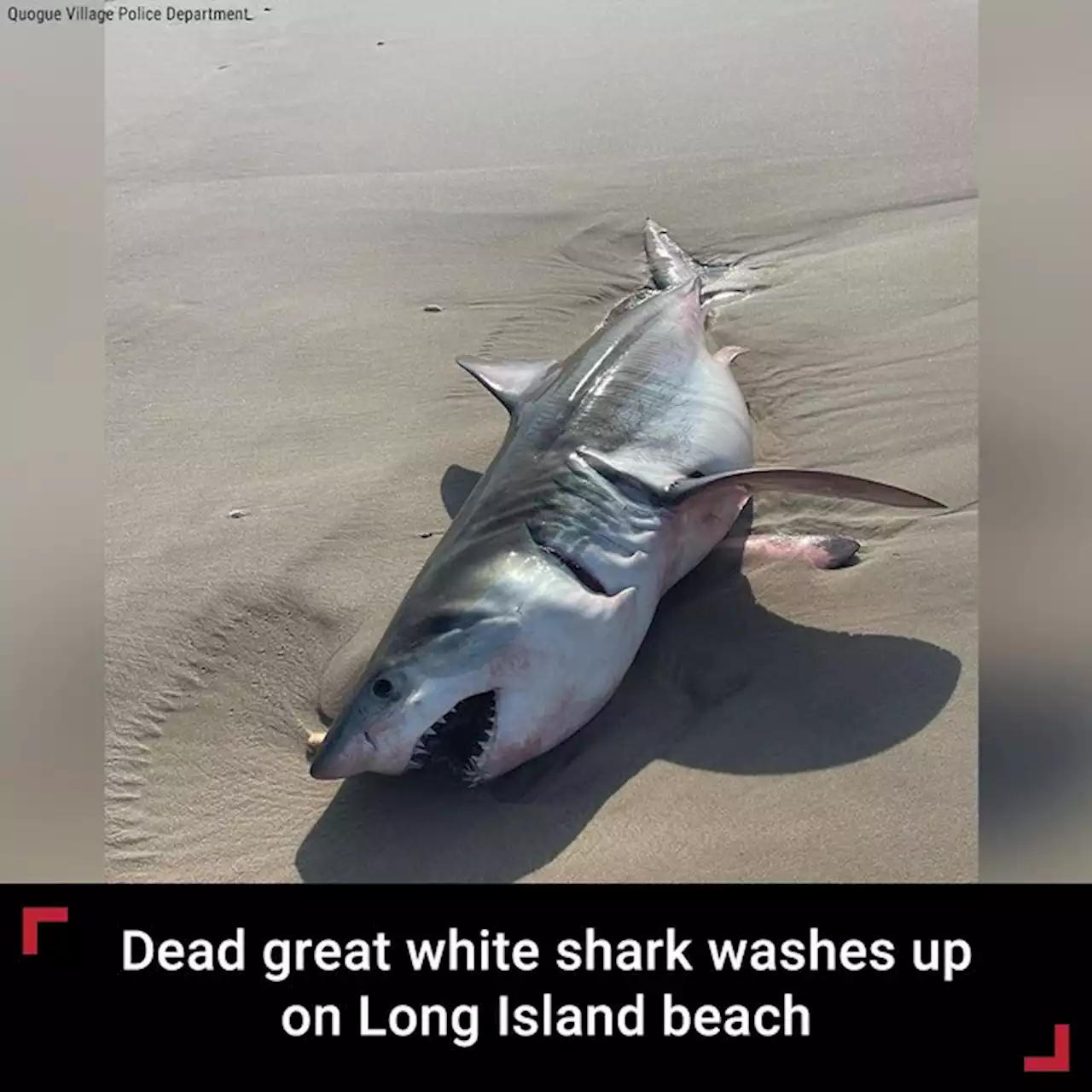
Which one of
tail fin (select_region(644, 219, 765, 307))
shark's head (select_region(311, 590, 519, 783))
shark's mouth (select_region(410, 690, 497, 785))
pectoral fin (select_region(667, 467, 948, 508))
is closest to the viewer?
shark's head (select_region(311, 590, 519, 783))

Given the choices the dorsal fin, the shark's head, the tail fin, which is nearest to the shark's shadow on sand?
the shark's head

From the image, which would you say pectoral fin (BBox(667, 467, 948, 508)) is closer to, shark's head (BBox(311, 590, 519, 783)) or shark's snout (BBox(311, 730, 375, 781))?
shark's head (BBox(311, 590, 519, 783))

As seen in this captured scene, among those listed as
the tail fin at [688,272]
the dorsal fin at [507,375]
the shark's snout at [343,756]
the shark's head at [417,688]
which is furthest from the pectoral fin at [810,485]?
the tail fin at [688,272]

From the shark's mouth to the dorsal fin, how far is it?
138 centimetres

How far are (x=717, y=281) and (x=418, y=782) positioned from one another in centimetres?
271

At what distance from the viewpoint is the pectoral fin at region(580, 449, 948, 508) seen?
10.1ft

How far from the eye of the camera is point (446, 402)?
4328mm

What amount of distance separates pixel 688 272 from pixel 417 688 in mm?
2752

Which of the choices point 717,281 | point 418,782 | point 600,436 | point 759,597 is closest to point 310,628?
point 418,782

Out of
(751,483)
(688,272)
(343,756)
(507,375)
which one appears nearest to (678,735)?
(751,483)

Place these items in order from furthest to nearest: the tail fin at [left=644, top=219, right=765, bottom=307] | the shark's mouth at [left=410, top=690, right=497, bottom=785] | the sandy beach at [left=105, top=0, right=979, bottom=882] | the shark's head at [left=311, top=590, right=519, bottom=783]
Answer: the tail fin at [left=644, top=219, right=765, bottom=307]
the sandy beach at [left=105, top=0, right=979, bottom=882]
the shark's mouth at [left=410, top=690, right=497, bottom=785]
the shark's head at [left=311, top=590, right=519, bottom=783]

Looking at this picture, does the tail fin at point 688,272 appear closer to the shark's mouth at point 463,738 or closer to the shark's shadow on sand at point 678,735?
the shark's shadow on sand at point 678,735

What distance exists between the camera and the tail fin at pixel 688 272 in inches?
185

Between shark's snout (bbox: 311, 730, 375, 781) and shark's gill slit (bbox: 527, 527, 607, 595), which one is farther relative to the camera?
shark's gill slit (bbox: 527, 527, 607, 595)
